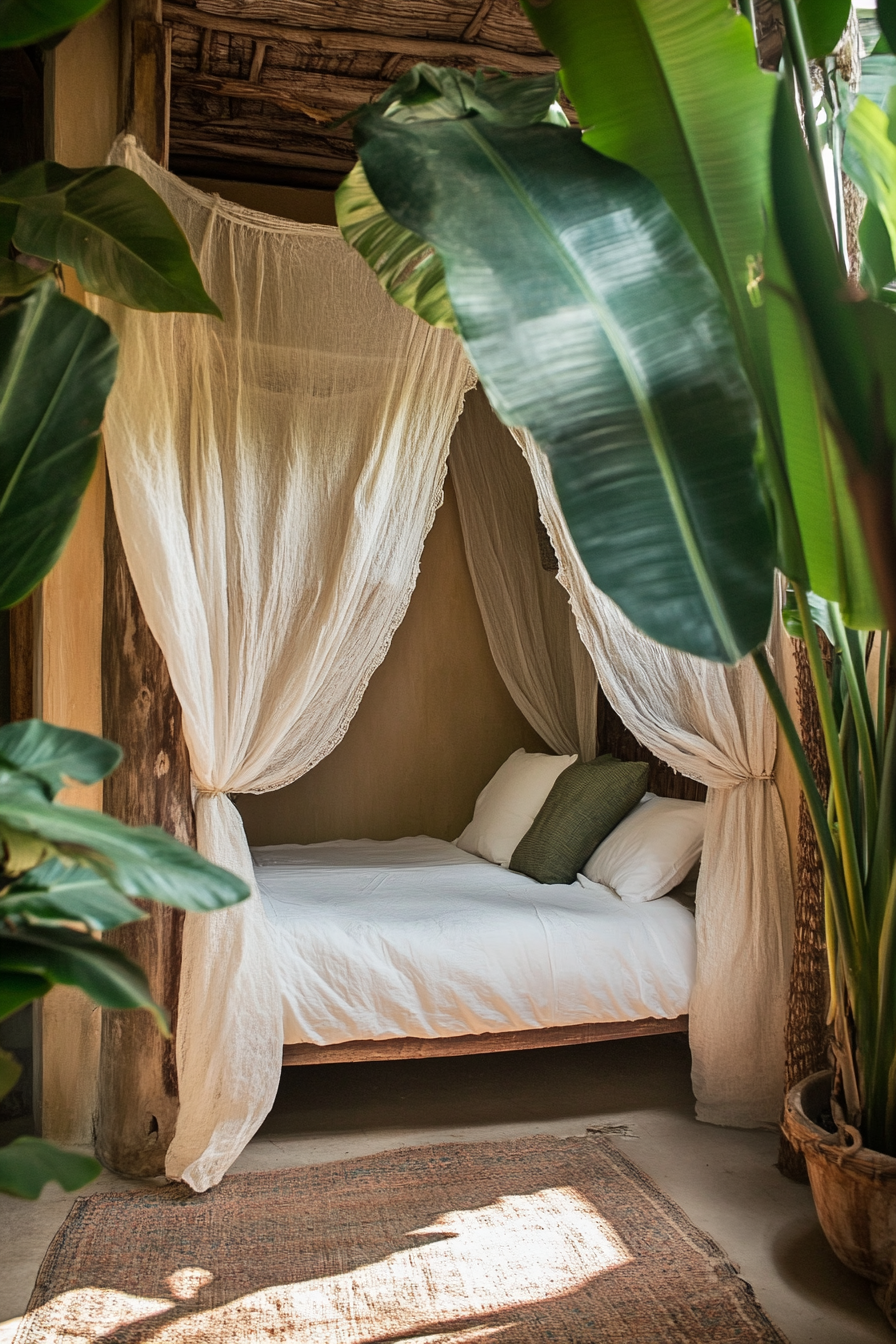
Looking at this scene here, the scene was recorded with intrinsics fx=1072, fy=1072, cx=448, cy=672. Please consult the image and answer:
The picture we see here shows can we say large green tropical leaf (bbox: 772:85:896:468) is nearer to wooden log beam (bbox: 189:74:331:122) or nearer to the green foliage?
the green foliage

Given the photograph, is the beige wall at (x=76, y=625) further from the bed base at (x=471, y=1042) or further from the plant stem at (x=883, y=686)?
the plant stem at (x=883, y=686)

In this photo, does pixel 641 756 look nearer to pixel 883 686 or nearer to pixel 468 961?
pixel 468 961

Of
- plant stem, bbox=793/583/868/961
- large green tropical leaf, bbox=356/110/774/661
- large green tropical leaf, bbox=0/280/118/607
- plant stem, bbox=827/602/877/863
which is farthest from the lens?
plant stem, bbox=827/602/877/863

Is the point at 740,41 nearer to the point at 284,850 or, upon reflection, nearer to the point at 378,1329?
the point at 378,1329

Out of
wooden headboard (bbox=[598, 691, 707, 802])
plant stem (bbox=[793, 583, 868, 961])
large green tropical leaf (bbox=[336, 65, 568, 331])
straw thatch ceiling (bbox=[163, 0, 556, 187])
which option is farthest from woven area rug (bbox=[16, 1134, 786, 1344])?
straw thatch ceiling (bbox=[163, 0, 556, 187])

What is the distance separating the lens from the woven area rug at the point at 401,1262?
2.10 metres

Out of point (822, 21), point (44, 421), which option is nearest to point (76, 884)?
point (44, 421)

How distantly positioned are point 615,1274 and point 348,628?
5.43ft

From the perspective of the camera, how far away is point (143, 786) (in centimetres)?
282

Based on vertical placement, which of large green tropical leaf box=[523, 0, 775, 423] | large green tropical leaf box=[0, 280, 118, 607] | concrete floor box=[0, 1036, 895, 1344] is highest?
large green tropical leaf box=[523, 0, 775, 423]

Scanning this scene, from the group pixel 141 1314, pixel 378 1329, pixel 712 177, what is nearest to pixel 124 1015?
pixel 141 1314

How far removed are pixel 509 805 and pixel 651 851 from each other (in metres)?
0.88

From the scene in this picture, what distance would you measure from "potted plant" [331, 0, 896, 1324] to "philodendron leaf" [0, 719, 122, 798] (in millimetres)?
629

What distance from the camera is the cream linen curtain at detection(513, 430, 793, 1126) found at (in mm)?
3086
